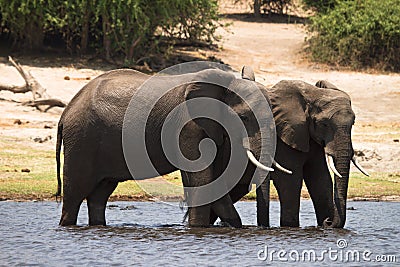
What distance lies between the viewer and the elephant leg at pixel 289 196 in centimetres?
1062

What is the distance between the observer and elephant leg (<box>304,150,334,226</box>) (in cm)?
1084

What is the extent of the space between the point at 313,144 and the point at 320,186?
18.1 inches

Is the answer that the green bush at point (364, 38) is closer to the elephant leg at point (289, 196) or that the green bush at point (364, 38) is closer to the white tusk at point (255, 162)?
the elephant leg at point (289, 196)

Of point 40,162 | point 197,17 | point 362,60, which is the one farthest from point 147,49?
point 40,162

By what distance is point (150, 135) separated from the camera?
10508 millimetres

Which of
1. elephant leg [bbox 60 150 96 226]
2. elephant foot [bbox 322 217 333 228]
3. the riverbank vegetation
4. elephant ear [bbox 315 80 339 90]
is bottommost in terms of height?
the riverbank vegetation

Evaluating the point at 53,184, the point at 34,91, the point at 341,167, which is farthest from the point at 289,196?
the point at 34,91

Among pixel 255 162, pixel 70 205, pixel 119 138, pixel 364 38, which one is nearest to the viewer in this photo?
pixel 255 162

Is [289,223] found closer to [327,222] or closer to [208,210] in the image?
[327,222]

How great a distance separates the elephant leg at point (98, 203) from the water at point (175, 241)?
0.15 meters

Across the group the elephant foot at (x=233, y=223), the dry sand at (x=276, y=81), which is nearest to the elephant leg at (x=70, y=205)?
the elephant foot at (x=233, y=223)

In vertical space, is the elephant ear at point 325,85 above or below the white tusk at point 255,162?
above

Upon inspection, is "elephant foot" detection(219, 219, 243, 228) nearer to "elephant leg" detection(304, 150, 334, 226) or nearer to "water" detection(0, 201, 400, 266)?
"water" detection(0, 201, 400, 266)

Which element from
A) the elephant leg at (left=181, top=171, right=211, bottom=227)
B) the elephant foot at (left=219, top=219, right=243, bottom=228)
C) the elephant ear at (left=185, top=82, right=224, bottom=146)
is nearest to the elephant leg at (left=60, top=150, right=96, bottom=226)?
the elephant leg at (left=181, top=171, right=211, bottom=227)
